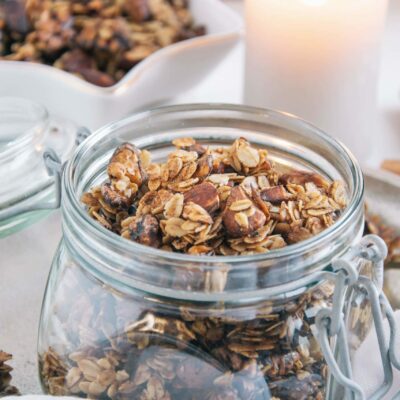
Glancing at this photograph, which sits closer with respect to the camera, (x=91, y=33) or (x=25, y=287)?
(x=25, y=287)

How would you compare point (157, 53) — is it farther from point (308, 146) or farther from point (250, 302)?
point (250, 302)

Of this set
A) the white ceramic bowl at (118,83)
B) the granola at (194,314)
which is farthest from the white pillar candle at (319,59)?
the granola at (194,314)

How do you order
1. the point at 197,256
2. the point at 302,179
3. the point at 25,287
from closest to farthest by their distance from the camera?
the point at 197,256, the point at 302,179, the point at 25,287

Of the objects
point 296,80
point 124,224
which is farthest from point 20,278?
point 296,80

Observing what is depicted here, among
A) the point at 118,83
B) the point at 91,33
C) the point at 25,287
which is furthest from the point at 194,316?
the point at 91,33

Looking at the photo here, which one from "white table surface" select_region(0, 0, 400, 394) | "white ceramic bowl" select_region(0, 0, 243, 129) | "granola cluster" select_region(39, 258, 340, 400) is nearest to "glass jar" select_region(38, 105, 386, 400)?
"granola cluster" select_region(39, 258, 340, 400)

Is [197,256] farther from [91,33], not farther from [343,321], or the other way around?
[91,33]

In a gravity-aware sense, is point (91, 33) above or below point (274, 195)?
below

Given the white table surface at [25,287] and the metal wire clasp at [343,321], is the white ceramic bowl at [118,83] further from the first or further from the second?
the metal wire clasp at [343,321]
